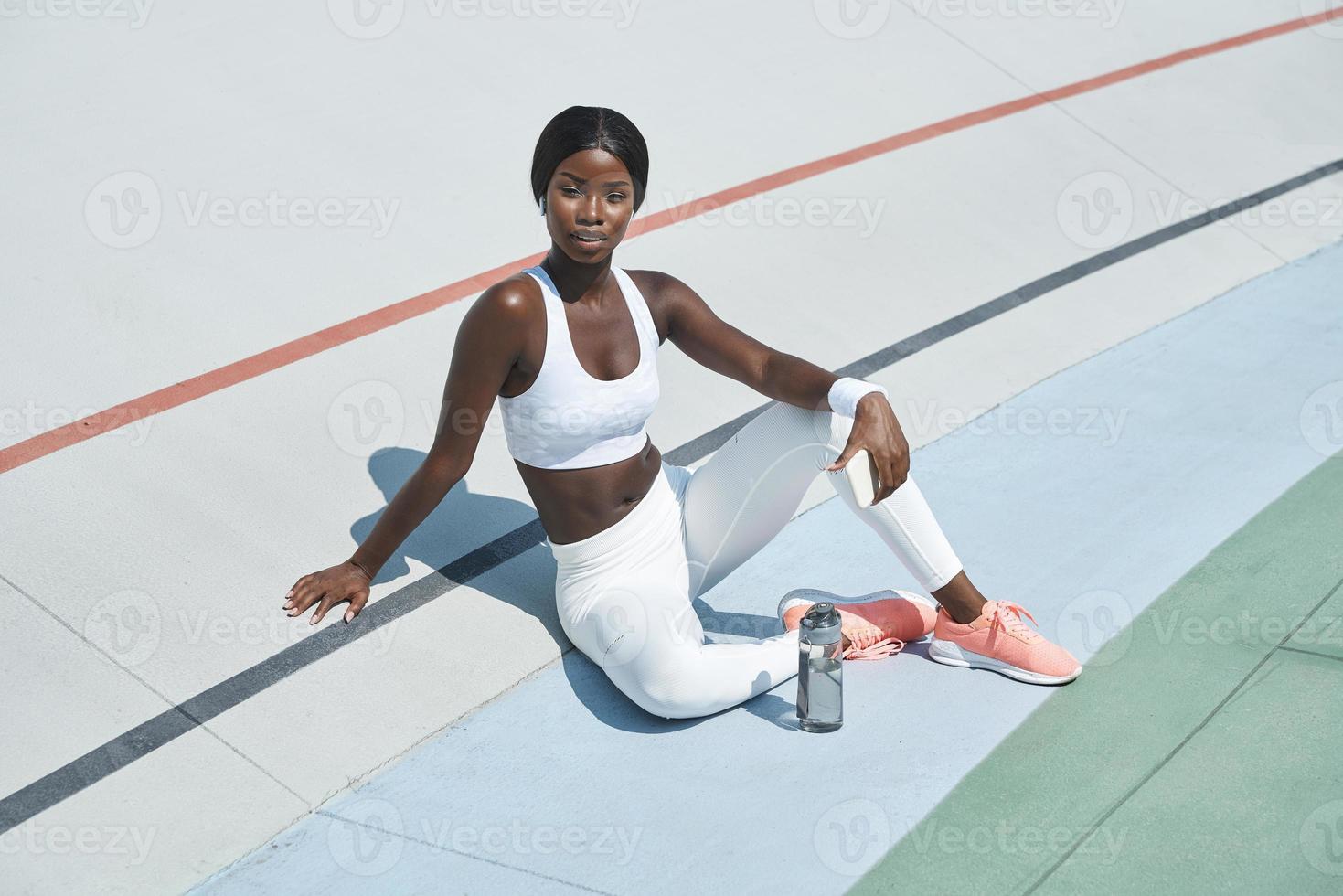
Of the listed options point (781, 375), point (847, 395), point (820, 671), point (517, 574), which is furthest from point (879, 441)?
point (517, 574)

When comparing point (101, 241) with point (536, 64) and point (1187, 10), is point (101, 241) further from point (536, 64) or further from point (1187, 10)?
point (1187, 10)

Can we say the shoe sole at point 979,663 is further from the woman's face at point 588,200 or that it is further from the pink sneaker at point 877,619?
the woman's face at point 588,200

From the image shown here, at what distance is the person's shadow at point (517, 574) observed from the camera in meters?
3.07

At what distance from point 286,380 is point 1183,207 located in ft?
13.3

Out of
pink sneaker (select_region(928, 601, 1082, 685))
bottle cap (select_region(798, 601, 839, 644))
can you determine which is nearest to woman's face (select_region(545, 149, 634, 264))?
bottle cap (select_region(798, 601, 839, 644))

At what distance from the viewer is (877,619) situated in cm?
323

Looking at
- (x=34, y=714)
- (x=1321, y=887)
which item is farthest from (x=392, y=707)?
(x=1321, y=887)

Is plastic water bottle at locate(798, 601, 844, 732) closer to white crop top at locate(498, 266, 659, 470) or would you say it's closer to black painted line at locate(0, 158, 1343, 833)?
white crop top at locate(498, 266, 659, 470)

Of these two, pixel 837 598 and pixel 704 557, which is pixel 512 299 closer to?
pixel 704 557

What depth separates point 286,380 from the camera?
3924mm

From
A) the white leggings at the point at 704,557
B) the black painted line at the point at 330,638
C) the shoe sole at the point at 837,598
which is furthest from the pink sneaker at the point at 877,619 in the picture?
the black painted line at the point at 330,638

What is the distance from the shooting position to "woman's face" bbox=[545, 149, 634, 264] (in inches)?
109

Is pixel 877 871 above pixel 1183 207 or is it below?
below

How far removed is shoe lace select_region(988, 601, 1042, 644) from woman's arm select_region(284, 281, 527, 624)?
124 centimetres
